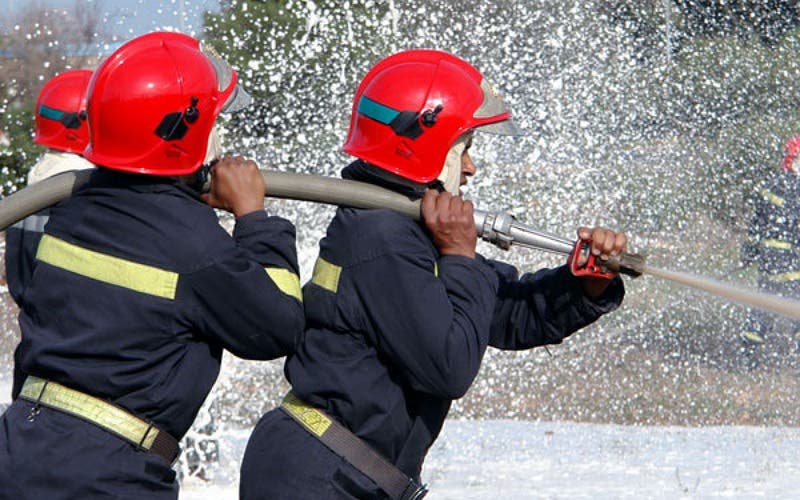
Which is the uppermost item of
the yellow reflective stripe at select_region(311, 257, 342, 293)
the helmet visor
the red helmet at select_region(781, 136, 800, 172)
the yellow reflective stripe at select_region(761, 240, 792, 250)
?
the helmet visor

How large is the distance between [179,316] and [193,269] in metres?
0.11

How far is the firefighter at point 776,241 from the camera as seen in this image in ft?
33.7

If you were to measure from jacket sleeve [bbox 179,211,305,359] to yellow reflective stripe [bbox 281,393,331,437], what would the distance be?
0.71 feet

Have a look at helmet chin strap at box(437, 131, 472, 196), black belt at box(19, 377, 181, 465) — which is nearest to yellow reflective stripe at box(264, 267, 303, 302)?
black belt at box(19, 377, 181, 465)

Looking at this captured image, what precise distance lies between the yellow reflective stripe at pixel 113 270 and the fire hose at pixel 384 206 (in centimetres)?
23

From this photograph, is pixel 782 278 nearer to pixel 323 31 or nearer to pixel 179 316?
pixel 323 31

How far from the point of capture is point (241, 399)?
8.40 metres

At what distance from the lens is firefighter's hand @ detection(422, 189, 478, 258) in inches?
132

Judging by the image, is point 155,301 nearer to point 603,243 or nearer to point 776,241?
point 603,243

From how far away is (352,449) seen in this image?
3.30 metres

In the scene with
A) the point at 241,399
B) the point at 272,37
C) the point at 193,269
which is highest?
the point at 193,269

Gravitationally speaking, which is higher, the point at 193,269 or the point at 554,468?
the point at 193,269

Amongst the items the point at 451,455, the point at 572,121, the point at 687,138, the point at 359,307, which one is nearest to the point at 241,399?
the point at 451,455

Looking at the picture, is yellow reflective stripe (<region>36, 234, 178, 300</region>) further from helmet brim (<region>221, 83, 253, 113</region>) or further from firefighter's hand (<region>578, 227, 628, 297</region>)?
firefighter's hand (<region>578, 227, 628, 297</region>)
